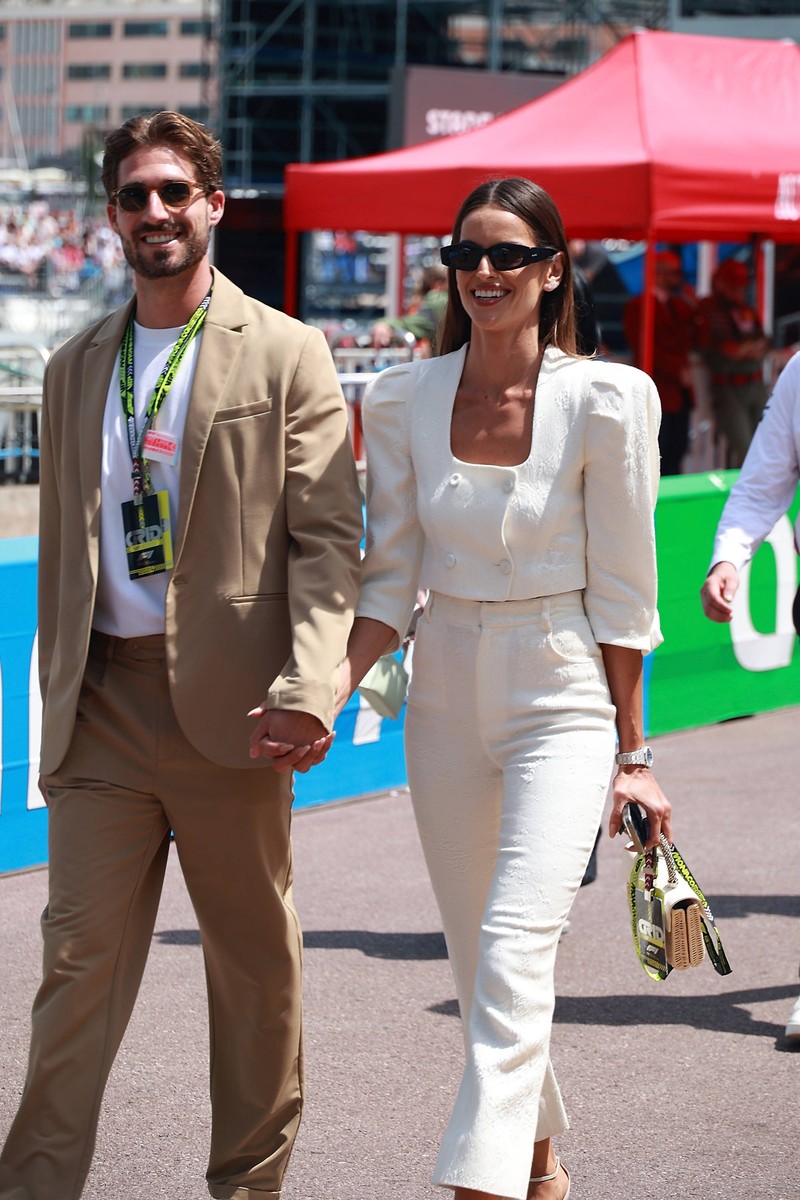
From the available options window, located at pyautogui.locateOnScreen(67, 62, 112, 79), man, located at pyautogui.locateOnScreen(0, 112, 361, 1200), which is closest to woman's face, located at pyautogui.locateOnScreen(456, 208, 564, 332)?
man, located at pyautogui.locateOnScreen(0, 112, 361, 1200)

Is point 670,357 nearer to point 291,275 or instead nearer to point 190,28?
point 291,275

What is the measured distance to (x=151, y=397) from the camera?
10.7 feet

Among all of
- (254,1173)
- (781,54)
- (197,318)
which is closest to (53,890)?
(254,1173)

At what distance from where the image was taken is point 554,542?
3.23m

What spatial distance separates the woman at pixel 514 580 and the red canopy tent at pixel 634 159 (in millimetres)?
7885

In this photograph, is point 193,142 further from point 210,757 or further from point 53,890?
point 53,890

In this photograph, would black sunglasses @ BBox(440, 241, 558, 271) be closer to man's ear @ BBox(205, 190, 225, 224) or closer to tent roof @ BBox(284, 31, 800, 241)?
man's ear @ BBox(205, 190, 225, 224)

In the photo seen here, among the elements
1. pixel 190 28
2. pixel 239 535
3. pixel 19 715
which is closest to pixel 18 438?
pixel 19 715

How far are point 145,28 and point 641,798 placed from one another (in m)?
117

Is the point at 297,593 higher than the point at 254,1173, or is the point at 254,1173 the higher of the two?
the point at 297,593

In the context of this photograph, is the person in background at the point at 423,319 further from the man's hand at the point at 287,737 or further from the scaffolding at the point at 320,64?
the scaffolding at the point at 320,64

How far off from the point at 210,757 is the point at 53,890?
0.38 m

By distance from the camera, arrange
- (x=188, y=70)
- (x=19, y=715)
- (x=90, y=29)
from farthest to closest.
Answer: (x=90, y=29), (x=188, y=70), (x=19, y=715)

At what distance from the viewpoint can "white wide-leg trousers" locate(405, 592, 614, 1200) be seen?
2951mm
